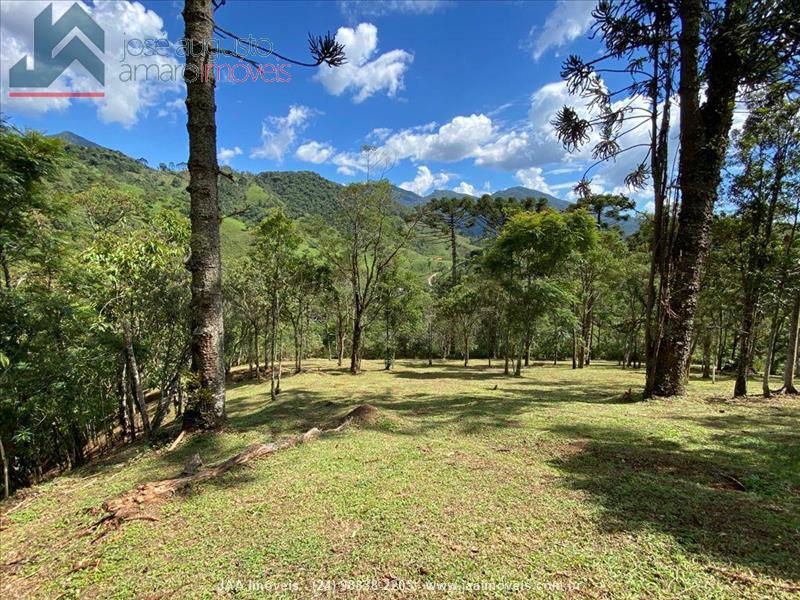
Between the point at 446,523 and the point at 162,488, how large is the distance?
2.58 m

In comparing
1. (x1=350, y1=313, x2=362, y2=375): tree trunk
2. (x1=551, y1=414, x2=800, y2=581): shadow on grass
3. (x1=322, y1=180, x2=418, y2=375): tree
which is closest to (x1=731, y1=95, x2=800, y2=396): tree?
(x1=551, y1=414, x2=800, y2=581): shadow on grass

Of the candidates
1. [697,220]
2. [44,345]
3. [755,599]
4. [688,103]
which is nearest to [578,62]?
[688,103]

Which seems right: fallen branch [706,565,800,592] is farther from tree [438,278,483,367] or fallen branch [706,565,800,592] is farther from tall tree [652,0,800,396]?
tree [438,278,483,367]

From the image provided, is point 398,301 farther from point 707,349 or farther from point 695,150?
point 695,150

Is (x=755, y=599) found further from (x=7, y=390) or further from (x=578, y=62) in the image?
(x=7, y=390)

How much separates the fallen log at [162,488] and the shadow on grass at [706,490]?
3231 mm

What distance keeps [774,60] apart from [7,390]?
1296cm

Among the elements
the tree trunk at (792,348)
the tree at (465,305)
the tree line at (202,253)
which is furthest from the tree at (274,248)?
the tree trunk at (792,348)

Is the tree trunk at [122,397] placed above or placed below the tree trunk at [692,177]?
below

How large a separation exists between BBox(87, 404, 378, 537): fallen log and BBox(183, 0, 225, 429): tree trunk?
1707 millimetres

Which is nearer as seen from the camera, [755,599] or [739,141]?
[755,599]

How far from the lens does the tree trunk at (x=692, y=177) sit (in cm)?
680

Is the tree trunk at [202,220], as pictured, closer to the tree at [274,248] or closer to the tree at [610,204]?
the tree at [274,248]

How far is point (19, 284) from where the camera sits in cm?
699
